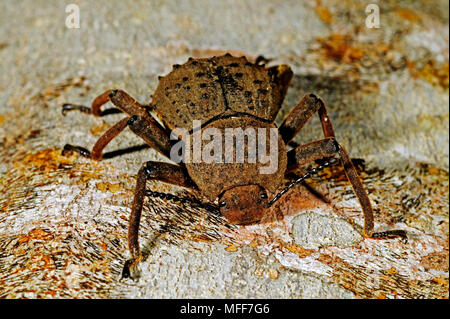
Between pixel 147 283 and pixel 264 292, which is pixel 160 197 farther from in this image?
pixel 264 292

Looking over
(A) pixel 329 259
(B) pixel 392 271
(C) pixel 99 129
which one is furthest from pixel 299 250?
(C) pixel 99 129

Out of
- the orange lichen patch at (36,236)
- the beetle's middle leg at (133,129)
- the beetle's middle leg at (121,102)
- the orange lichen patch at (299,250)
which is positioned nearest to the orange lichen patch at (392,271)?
the orange lichen patch at (299,250)

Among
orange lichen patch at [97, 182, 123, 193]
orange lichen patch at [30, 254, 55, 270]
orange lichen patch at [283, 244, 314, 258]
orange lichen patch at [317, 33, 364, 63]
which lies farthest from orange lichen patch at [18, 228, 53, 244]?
orange lichen patch at [317, 33, 364, 63]

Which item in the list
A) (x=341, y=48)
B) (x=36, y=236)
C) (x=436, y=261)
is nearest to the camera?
(x=36, y=236)

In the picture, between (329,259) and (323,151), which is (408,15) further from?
(329,259)

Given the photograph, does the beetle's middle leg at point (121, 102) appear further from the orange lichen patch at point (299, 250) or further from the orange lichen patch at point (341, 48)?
the orange lichen patch at point (341, 48)

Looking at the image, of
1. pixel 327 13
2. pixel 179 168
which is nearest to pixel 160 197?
pixel 179 168
